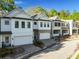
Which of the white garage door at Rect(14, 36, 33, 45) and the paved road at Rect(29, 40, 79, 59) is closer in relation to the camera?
the paved road at Rect(29, 40, 79, 59)

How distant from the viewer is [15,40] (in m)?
41.2

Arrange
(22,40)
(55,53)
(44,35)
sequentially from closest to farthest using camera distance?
(55,53), (22,40), (44,35)

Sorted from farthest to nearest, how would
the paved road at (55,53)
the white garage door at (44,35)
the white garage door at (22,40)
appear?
the white garage door at (44,35), the white garage door at (22,40), the paved road at (55,53)

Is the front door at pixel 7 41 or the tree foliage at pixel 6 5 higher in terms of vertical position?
the tree foliage at pixel 6 5

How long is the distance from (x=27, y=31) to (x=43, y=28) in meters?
12.2

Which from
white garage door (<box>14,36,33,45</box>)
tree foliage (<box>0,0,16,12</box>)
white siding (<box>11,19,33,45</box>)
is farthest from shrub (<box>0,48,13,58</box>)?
tree foliage (<box>0,0,16,12</box>)

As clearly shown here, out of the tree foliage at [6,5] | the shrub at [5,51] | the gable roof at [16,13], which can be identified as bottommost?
the shrub at [5,51]

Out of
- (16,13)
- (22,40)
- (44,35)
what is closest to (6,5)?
(16,13)

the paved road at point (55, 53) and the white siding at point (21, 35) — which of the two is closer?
the paved road at point (55, 53)

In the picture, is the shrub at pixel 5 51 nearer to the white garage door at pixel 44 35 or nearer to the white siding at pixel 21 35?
the white siding at pixel 21 35

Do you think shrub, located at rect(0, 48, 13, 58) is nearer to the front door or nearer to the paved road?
the front door

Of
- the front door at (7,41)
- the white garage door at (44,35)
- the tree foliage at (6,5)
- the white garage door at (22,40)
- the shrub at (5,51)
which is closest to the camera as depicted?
the shrub at (5,51)

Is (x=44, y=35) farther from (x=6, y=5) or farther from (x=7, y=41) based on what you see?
(x=7, y=41)

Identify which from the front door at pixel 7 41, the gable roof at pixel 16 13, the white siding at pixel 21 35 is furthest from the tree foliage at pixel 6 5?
the front door at pixel 7 41
